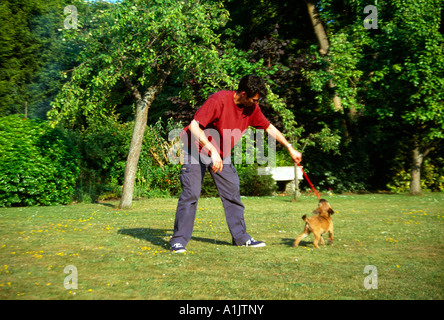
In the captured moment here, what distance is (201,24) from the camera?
9.39 m

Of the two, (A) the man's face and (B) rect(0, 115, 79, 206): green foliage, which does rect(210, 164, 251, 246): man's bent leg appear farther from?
(B) rect(0, 115, 79, 206): green foliage

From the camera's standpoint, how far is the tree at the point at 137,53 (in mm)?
8883

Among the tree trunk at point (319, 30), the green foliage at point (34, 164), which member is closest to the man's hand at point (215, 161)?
the green foliage at point (34, 164)

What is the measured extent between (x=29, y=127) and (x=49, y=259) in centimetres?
720

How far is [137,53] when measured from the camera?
9992 millimetres

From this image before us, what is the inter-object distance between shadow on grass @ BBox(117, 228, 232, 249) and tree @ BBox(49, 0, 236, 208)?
11.7 ft

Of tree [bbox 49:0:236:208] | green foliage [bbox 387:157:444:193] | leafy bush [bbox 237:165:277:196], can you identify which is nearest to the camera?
tree [bbox 49:0:236:208]

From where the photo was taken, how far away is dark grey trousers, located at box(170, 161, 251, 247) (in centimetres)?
510

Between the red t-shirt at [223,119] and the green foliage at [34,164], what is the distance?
6746 millimetres

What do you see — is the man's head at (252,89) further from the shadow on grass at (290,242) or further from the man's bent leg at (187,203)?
the shadow on grass at (290,242)
